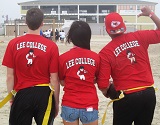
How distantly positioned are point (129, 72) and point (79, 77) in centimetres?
53

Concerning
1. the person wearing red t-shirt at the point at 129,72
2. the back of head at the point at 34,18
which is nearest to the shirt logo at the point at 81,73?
the person wearing red t-shirt at the point at 129,72

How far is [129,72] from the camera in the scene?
3.29 m

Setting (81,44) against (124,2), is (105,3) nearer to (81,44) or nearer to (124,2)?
(124,2)

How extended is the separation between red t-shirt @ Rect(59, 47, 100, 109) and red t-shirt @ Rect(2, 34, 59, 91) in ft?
0.47

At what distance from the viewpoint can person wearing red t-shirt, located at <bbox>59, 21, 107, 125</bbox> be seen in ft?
10.6

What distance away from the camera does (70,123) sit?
3.27 m

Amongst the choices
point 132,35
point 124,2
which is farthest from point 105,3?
point 132,35

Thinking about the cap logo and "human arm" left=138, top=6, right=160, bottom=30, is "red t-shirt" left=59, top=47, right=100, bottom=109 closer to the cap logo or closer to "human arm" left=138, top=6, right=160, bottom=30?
the cap logo

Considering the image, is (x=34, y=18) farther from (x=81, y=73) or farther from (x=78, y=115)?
(x=78, y=115)

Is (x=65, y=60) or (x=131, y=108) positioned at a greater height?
(x=65, y=60)

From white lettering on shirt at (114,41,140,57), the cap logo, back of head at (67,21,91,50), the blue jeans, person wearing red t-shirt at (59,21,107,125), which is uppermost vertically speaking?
the cap logo

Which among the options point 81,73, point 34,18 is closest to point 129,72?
point 81,73

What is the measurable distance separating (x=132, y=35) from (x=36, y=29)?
1027 mm

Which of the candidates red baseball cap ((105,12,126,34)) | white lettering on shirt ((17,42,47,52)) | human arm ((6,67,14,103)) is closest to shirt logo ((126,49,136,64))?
red baseball cap ((105,12,126,34))
